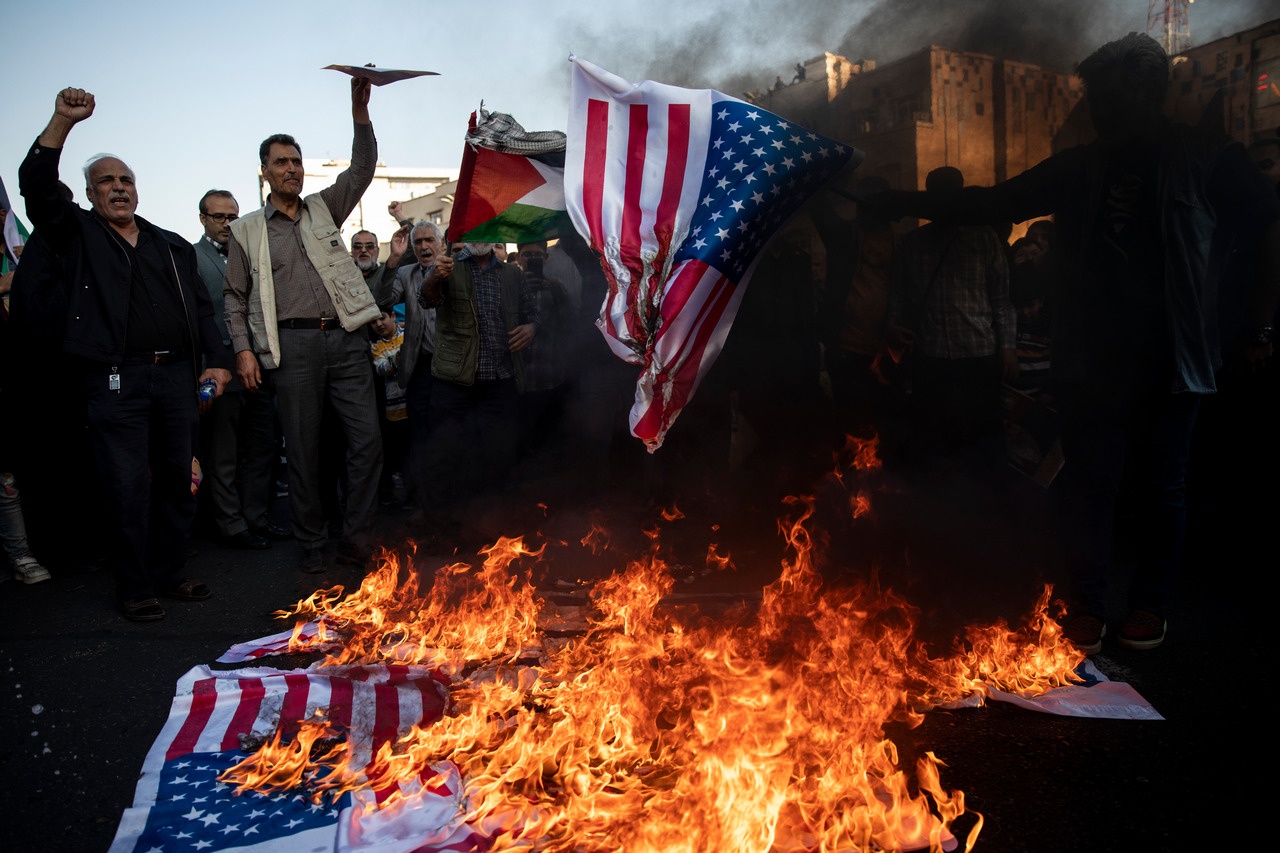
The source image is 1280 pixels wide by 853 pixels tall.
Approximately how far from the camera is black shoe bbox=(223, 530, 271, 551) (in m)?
5.91

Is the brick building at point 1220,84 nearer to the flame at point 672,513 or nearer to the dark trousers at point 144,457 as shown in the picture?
the flame at point 672,513

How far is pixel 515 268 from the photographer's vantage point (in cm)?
593

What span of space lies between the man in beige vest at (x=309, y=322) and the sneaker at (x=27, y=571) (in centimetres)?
153

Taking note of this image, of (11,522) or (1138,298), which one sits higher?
(1138,298)

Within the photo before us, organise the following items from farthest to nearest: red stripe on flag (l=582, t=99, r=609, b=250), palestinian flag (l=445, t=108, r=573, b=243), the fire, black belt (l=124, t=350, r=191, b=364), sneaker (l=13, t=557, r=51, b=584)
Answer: sneaker (l=13, t=557, r=51, b=584), palestinian flag (l=445, t=108, r=573, b=243), black belt (l=124, t=350, r=191, b=364), red stripe on flag (l=582, t=99, r=609, b=250), the fire

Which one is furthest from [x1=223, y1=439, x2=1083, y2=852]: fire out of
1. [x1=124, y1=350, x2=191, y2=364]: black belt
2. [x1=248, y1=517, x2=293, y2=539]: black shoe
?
[x1=248, y1=517, x2=293, y2=539]: black shoe

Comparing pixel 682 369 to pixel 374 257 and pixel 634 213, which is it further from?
pixel 374 257

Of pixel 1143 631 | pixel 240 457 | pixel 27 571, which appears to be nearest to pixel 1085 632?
pixel 1143 631

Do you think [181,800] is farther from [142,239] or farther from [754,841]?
[142,239]

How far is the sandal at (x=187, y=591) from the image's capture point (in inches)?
186

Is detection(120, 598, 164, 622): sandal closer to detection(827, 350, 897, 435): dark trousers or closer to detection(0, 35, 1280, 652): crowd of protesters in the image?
detection(0, 35, 1280, 652): crowd of protesters

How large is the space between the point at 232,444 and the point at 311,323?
61.3 inches

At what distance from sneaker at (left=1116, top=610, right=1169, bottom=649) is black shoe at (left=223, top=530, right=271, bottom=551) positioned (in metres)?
Answer: 5.11

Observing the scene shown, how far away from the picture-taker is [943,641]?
3.57 metres
